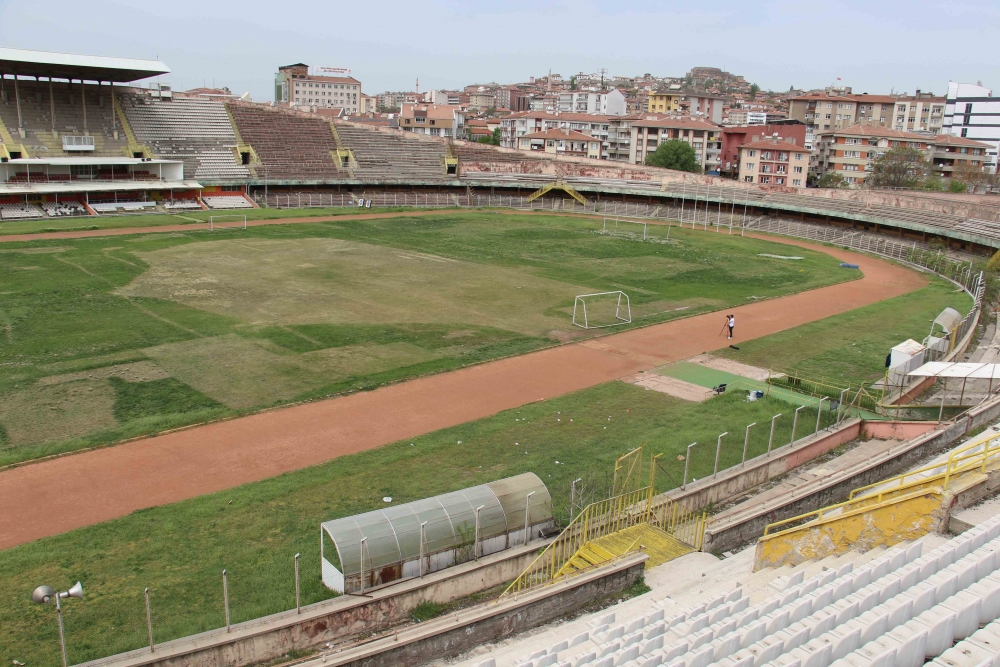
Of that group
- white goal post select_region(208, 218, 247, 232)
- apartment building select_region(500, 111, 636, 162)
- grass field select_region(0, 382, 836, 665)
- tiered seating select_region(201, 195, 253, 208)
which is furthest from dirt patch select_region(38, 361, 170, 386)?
apartment building select_region(500, 111, 636, 162)

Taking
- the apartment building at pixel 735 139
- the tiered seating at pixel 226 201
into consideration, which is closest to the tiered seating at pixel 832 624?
the tiered seating at pixel 226 201

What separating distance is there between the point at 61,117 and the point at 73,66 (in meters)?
6.17

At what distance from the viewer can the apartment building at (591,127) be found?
421 ft

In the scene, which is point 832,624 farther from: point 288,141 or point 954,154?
point 954,154

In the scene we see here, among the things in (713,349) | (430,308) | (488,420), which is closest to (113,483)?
(488,420)

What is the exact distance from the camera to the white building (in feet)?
449

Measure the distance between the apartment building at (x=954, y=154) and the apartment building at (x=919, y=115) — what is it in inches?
1493

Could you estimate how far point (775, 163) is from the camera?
324ft

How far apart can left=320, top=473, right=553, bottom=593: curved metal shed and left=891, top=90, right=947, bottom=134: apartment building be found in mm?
153539

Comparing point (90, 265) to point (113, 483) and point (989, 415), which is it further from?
point (989, 415)

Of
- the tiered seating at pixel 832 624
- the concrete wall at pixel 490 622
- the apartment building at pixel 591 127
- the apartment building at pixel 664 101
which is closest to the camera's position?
the tiered seating at pixel 832 624

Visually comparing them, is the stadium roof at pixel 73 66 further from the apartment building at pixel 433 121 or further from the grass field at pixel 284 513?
the apartment building at pixel 433 121

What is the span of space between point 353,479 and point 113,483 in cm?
540

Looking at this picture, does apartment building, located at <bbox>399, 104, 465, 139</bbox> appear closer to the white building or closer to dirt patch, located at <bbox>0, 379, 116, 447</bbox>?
the white building
